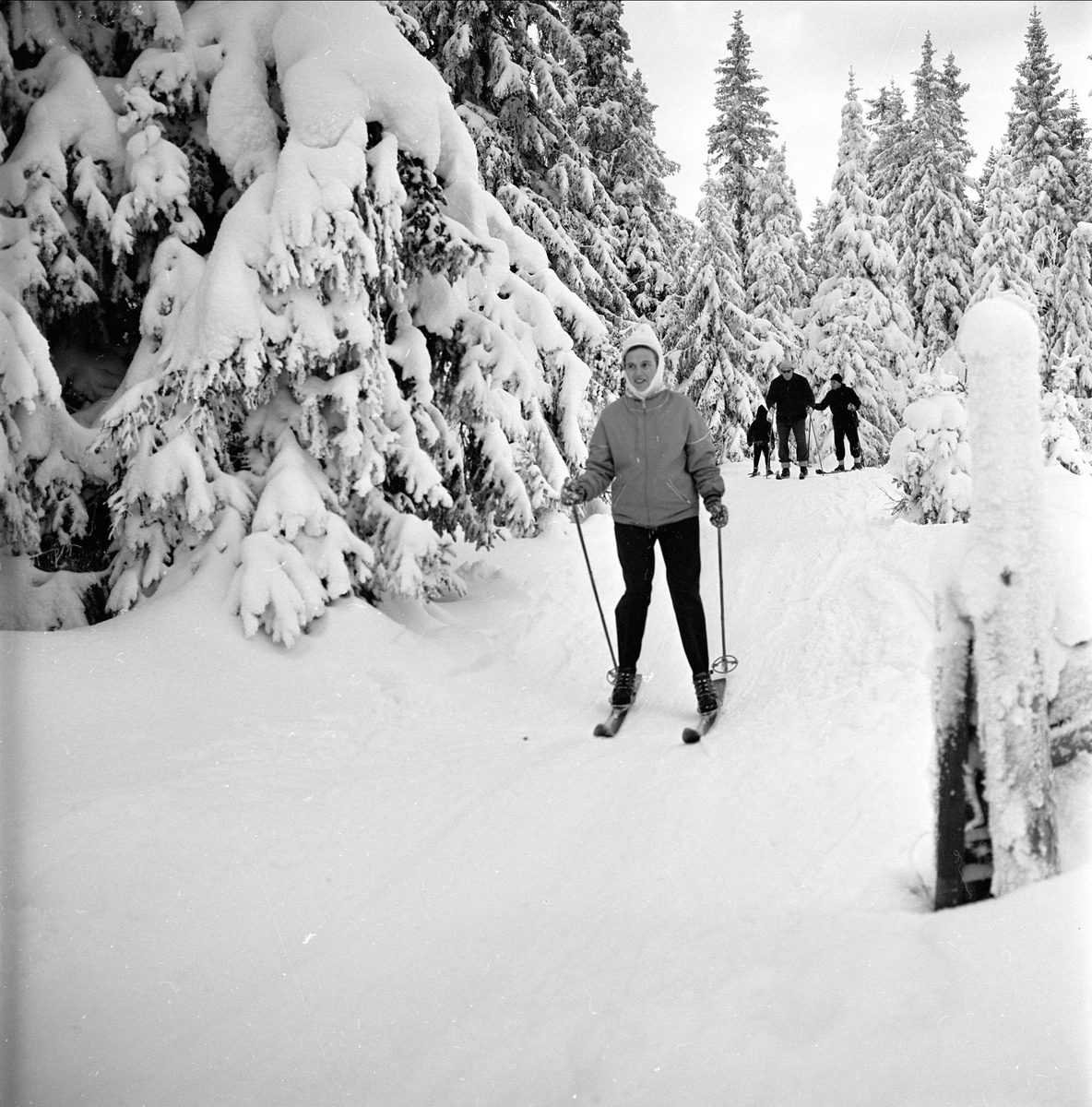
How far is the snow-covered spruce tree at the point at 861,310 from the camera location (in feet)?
84.6

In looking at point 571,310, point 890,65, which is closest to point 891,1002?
point 890,65

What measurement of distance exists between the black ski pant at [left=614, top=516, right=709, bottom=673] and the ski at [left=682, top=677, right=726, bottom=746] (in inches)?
10.9

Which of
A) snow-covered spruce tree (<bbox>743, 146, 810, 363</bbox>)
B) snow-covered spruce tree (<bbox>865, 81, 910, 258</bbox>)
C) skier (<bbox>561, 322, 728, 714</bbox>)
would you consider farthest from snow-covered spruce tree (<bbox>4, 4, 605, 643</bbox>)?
snow-covered spruce tree (<bbox>865, 81, 910, 258</bbox>)

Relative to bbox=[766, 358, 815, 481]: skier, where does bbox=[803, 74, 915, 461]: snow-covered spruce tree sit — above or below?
above

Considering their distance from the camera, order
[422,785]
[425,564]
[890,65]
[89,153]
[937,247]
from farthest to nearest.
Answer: [937,247], [425,564], [89,153], [422,785], [890,65]

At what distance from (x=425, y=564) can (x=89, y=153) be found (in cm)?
363

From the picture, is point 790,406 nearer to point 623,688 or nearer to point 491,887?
point 623,688

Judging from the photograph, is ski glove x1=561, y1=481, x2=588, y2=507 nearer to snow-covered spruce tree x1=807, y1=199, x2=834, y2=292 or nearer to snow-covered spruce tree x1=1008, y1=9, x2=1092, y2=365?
snow-covered spruce tree x1=1008, y1=9, x2=1092, y2=365

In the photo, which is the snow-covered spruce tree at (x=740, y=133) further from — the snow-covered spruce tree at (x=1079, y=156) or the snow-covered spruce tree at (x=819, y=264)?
the snow-covered spruce tree at (x=1079, y=156)

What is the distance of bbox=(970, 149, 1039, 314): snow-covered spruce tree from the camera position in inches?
940

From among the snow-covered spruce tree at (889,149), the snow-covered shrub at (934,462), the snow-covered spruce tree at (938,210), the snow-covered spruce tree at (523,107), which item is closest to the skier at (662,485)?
the snow-covered shrub at (934,462)

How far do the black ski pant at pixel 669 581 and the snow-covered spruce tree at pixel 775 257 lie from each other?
2113 cm

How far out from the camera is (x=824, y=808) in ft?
11.4

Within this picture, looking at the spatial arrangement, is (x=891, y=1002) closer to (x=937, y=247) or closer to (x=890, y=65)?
(x=890, y=65)
